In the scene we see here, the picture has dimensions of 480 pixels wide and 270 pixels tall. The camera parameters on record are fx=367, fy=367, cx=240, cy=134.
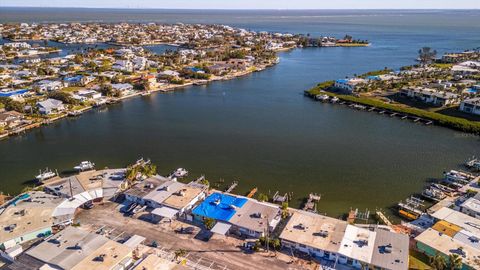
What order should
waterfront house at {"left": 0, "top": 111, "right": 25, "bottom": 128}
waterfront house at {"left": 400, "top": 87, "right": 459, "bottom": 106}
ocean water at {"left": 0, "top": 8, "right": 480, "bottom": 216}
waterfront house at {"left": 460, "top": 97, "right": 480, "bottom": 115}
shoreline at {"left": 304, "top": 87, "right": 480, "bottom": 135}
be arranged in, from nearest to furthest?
1. ocean water at {"left": 0, "top": 8, "right": 480, "bottom": 216}
2. shoreline at {"left": 304, "top": 87, "right": 480, "bottom": 135}
3. waterfront house at {"left": 0, "top": 111, "right": 25, "bottom": 128}
4. waterfront house at {"left": 460, "top": 97, "right": 480, "bottom": 115}
5. waterfront house at {"left": 400, "top": 87, "right": 459, "bottom": 106}

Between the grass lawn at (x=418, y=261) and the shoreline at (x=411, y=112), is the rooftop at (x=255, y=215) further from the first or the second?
the shoreline at (x=411, y=112)

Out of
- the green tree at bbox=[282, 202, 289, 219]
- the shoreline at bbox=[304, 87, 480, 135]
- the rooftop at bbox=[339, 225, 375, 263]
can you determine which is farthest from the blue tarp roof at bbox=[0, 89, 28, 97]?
the rooftop at bbox=[339, 225, 375, 263]

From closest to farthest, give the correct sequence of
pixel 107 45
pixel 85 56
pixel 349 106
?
pixel 349 106 → pixel 85 56 → pixel 107 45

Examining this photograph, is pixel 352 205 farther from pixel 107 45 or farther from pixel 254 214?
pixel 107 45

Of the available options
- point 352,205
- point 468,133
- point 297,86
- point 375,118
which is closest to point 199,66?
point 297,86

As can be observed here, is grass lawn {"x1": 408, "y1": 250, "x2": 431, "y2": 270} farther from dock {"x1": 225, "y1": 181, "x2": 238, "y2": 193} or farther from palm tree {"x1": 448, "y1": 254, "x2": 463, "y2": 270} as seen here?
dock {"x1": 225, "y1": 181, "x2": 238, "y2": 193}

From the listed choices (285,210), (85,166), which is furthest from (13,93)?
(285,210)
